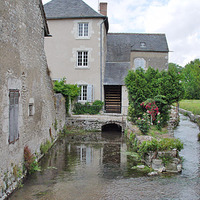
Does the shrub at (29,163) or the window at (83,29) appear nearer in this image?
the shrub at (29,163)

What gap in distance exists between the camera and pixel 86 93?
1928 centimetres

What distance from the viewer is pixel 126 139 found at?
46.5ft

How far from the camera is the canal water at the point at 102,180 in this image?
21.0ft

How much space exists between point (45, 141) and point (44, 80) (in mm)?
2627

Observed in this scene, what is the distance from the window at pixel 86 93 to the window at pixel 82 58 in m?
1.74

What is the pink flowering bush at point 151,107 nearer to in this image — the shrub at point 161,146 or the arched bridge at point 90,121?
the arched bridge at point 90,121

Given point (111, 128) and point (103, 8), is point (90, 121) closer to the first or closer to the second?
point (111, 128)

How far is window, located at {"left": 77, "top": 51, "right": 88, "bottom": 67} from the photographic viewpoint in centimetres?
1935

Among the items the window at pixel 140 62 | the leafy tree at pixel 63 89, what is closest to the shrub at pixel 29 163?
the leafy tree at pixel 63 89

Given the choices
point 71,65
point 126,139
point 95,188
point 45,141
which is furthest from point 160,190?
point 71,65

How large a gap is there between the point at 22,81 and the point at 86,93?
11.9m

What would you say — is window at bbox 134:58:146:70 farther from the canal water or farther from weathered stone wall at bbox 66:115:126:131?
the canal water

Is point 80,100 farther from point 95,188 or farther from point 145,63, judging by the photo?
point 95,188

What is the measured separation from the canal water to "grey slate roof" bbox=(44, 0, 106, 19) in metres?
11.6
